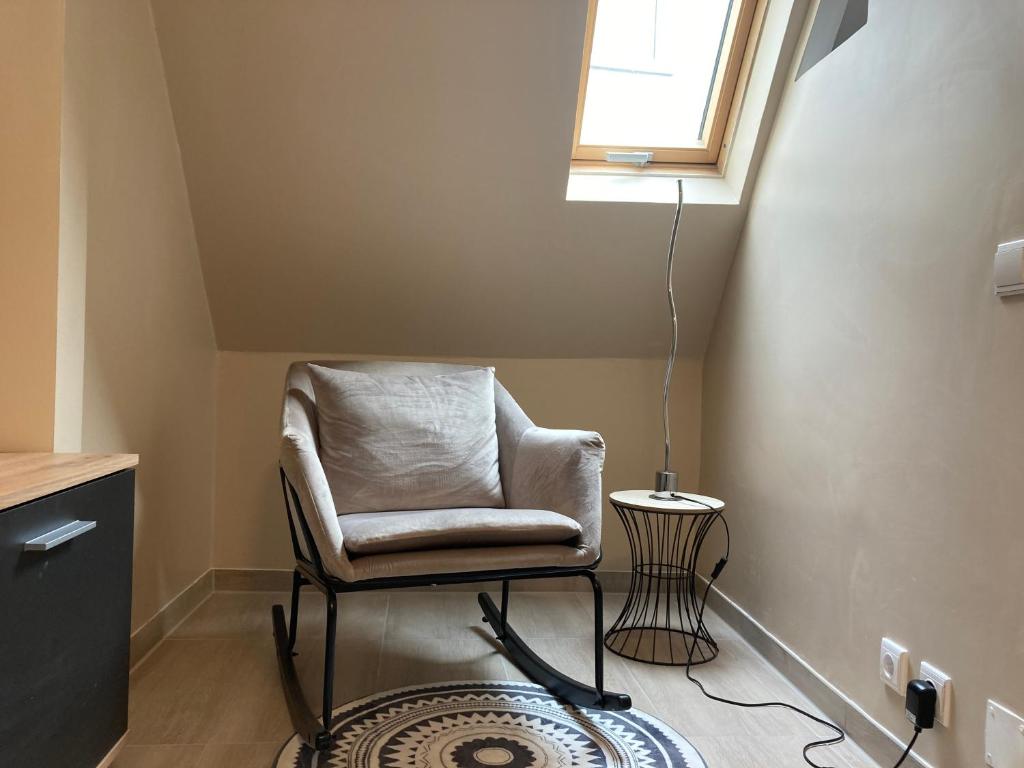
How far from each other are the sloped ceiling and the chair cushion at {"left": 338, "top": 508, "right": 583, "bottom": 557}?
42.8 inches

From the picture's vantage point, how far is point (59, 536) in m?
1.26

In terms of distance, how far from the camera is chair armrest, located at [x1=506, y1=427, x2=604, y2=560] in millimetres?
2150

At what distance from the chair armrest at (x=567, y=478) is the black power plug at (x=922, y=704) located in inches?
28.8

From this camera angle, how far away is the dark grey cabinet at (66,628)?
1.16m

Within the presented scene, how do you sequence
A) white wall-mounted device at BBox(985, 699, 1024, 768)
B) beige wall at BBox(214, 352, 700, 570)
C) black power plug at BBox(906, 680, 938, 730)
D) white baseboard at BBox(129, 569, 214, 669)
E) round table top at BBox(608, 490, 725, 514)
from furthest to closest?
beige wall at BBox(214, 352, 700, 570) → round table top at BBox(608, 490, 725, 514) → white baseboard at BBox(129, 569, 214, 669) → black power plug at BBox(906, 680, 938, 730) → white wall-mounted device at BBox(985, 699, 1024, 768)

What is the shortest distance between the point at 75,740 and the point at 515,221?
192cm

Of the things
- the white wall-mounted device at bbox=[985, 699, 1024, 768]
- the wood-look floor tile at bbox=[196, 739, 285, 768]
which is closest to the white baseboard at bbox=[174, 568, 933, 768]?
the white wall-mounted device at bbox=[985, 699, 1024, 768]

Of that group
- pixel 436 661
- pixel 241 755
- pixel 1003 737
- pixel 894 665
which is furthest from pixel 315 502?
pixel 1003 737

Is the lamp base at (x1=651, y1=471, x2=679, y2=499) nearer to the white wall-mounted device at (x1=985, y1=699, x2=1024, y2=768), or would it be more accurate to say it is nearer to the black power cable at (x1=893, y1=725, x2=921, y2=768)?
the black power cable at (x1=893, y1=725, x2=921, y2=768)

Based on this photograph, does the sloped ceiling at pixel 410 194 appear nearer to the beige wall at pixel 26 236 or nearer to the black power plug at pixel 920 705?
the beige wall at pixel 26 236

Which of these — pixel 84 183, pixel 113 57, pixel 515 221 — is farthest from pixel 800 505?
pixel 113 57

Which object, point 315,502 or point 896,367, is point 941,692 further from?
point 315,502

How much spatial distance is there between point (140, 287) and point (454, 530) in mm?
1081

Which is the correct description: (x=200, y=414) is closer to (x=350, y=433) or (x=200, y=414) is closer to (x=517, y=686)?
(x=350, y=433)
